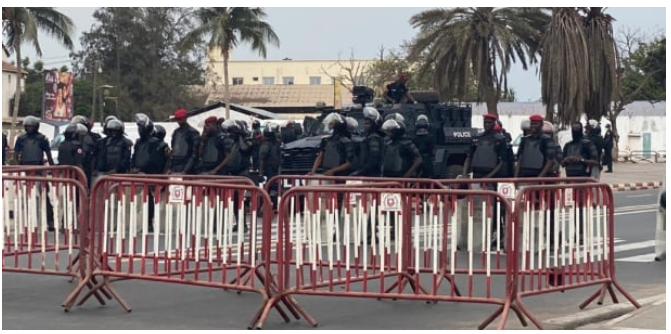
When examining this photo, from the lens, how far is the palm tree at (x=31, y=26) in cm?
4200

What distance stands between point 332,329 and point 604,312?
7.28 feet

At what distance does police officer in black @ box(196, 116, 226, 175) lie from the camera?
1872 centimetres

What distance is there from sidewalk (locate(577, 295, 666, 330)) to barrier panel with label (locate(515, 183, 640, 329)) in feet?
1.29

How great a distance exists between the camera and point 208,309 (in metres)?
10.2

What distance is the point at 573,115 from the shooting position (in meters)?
35.0

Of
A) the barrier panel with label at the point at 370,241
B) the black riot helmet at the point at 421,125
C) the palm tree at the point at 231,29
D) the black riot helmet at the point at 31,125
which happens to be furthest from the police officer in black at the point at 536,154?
the palm tree at the point at 231,29

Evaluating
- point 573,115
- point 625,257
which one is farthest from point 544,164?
point 573,115

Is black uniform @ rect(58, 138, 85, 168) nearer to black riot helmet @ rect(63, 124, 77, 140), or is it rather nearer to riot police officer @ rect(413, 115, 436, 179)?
black riot helmet @ rect(63, 124, 77, 140)

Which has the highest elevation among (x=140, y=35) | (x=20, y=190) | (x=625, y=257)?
(x=140, y=35)

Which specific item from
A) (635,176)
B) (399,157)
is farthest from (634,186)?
(399,157)

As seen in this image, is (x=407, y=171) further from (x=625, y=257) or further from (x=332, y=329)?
(x=332, y=329)

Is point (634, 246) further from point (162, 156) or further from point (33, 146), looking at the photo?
point (33, 146)

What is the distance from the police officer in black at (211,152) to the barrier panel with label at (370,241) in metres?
8.74

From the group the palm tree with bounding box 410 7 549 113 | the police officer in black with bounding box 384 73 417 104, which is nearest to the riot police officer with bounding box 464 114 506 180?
the police officer in black with bounding box 384 73 417 104
